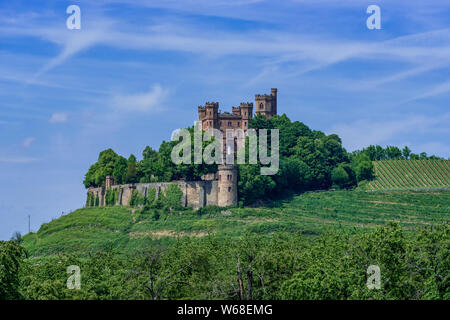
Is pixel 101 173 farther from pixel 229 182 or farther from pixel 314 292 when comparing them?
pixel 314 292

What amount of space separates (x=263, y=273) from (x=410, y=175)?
62320 millimetres

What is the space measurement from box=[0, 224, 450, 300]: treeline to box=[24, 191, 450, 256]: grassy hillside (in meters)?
28.3

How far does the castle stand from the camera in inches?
3056

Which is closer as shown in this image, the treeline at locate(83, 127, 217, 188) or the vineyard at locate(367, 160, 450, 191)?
the treeline at locate(83, 127, 217, 188)

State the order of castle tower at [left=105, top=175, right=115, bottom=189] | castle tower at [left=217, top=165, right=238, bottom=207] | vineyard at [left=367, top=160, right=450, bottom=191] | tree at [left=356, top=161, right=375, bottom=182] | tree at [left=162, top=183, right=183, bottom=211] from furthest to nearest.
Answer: tree at [left=356, top=161, right=375, bottom=182], vineyard at [left=367, top=160, right=450, bottom=191], castle tower at [left=105, top=175, right=115, bottom=189], tree at [left=162, top=183, right=183, bottom=211], castle tower at [left=217, top=165, right=238, bottom=207]

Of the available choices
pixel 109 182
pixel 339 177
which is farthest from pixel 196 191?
pixel 339 177

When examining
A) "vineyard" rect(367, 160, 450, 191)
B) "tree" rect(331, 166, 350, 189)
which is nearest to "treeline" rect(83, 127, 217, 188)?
"tree" rect(331, 166, 350, 189)

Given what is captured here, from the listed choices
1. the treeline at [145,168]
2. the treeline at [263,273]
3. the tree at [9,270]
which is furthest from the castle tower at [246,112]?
the tree at [9,270]

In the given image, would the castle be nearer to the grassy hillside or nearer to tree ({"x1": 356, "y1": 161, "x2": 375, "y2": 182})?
the grassy hillside

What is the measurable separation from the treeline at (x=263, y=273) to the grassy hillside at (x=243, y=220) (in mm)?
28253

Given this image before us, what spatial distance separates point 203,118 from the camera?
97812 millimetres

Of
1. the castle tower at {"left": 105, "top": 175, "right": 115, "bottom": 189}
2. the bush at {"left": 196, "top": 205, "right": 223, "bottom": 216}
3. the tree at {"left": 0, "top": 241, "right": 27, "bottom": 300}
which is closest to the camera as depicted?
the tree at {"left": 0, "top": 241, "right": 27, "bottom": 300}

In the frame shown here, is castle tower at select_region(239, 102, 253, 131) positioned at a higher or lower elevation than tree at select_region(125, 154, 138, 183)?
higher
